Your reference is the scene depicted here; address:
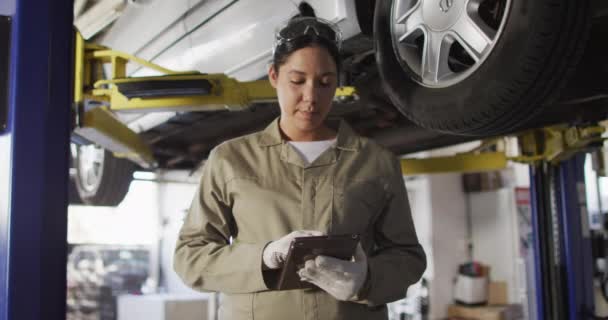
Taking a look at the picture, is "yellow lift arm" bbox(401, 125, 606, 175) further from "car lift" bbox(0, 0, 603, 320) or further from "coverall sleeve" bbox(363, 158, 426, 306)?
"car lift" bbox(0, 0, 603, 320)

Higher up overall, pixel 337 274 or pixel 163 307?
pixel 337 274

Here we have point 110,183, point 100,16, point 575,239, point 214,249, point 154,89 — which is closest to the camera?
point 214,249

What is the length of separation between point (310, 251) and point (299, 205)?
0.18 metres

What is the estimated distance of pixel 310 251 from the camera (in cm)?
100

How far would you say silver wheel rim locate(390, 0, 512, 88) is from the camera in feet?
4.46

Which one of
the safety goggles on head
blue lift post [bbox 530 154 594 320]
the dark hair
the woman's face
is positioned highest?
the safety goggles on head

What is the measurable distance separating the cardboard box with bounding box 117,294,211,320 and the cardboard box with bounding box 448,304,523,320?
8.99 ft

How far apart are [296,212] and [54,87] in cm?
56

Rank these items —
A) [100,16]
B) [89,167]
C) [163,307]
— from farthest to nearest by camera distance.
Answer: [163,307] → [89,167] → [100,16]

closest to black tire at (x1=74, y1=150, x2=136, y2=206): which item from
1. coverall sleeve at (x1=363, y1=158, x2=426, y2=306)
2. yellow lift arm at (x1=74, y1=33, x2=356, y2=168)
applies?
yellow lift arm at (x1=74, y1=33, x2=356, y2=168)

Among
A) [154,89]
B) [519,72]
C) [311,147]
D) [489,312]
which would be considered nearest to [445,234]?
[489,312]

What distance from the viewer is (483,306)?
5.98 meters

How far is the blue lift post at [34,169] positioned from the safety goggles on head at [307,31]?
1.54 feet

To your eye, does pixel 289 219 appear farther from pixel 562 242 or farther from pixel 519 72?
pixel 562 242
